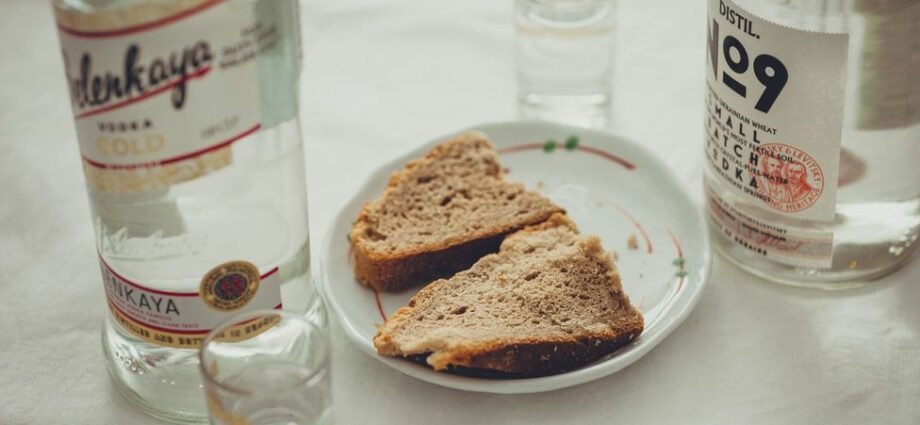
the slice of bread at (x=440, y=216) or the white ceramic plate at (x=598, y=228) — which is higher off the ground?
the slice of bread at (x=440, y=216)

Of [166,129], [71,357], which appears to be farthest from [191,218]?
[71,357]

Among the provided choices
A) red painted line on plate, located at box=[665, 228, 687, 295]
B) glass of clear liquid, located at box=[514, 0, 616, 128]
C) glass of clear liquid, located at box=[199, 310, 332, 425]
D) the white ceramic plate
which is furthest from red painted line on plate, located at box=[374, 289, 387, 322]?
glass of clear liquid, located at box=[514, 0, 616, 128]

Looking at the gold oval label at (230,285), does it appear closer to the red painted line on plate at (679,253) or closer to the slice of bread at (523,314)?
the slice of bread at (523,314)

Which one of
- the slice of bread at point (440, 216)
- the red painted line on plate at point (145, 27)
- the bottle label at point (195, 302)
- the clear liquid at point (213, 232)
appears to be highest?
the red painted line on plate at point (145, 27)

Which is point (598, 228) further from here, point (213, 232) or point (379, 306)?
point (213, 232)

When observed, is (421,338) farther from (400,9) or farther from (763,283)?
(400,9)

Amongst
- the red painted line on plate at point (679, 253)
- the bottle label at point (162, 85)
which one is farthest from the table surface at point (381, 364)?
the bottle label at point (162, 85)

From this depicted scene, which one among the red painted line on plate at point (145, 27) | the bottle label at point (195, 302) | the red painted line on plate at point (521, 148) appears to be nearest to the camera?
the red painted line on plate at point (145, 27)
